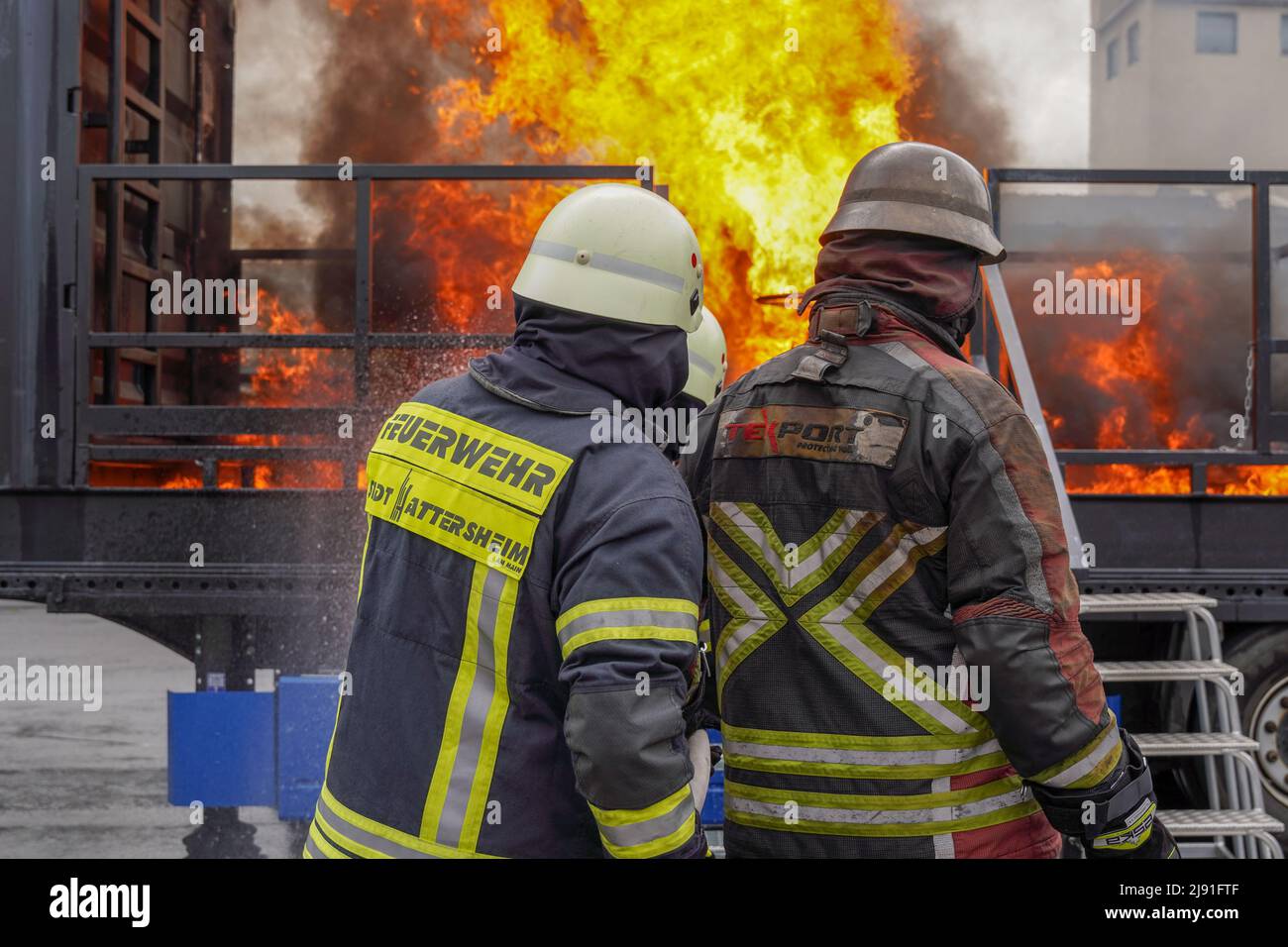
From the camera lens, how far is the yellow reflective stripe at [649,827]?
176cm

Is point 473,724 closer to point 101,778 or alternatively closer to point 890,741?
point 890,741

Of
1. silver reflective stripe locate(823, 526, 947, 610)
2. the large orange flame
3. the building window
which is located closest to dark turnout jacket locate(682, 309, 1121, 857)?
silver reflective stripe locate(823, 526, 947, 610)

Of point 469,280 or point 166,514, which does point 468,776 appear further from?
point 469,280

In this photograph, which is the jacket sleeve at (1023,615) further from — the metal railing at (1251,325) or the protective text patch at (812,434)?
the metal railing at (1251,325)

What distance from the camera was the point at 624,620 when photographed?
1774 mm

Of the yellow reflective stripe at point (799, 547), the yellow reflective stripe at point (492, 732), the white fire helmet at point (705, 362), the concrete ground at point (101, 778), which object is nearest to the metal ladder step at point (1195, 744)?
the white fire helmet at point (705, 362)

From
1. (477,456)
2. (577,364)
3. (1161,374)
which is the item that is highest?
(1161,374)

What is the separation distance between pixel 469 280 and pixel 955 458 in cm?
341

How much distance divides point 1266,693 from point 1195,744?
677 millimetres

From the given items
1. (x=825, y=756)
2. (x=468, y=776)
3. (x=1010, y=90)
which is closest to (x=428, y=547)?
(x=468, y=776)

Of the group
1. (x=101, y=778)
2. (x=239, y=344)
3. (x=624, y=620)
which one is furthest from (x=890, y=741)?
(x=101, y=778)

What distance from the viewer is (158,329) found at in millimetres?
5316

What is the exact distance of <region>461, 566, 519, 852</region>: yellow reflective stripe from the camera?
6.14 feet

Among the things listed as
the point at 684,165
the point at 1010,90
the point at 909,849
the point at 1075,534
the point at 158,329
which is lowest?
the point at 909,849
